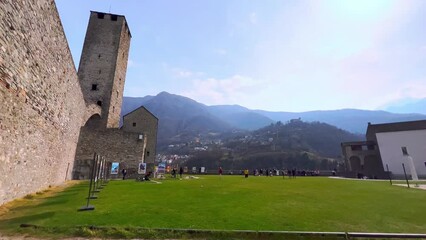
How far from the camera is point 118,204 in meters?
10.9

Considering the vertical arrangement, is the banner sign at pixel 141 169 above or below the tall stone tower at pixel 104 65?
below

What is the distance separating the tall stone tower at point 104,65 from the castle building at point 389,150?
5422cm

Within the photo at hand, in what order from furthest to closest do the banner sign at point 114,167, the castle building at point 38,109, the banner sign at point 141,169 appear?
the banner sign at point 141,169 < the banner sign at point 114,167 < the castle building at point 38,109

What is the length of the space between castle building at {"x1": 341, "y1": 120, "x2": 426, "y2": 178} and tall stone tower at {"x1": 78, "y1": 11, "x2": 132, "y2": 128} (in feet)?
178

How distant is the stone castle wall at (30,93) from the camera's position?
975cm

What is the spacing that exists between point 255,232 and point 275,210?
11.6 feet

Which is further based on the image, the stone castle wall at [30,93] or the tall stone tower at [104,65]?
the tall stone tower at [104,65]

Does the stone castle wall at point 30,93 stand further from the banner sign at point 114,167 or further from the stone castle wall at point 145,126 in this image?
the stone castle wall at point 145,126

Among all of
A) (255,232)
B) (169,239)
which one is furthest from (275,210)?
(169,239)

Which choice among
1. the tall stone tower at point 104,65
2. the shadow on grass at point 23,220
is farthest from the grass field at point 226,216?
the tall stone tower at point 104,65

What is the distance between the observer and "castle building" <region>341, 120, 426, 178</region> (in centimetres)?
6056

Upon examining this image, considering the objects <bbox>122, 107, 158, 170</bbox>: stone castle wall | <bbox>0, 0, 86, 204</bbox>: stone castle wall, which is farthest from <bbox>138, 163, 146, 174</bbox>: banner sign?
<bbox>122, 107, 158, 170</bbox>: stone castle wall

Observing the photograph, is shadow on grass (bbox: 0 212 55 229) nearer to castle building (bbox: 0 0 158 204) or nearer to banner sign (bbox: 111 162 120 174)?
castle building (bbox: 0 0 158 204)

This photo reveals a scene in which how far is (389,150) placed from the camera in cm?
6381
